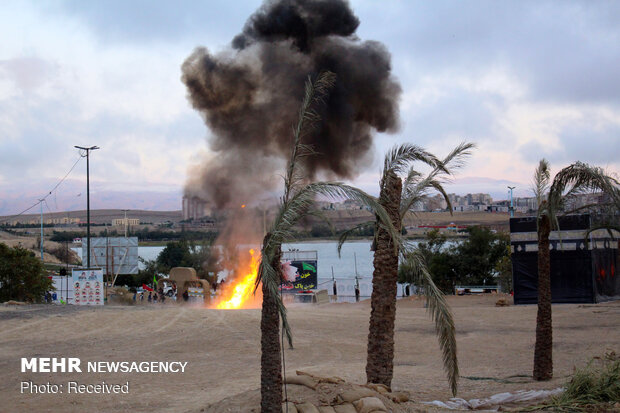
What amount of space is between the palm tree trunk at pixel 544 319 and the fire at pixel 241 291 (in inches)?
813

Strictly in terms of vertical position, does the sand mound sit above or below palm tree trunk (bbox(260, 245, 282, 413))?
below

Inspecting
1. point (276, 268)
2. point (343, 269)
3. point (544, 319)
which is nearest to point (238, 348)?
point (544, 319)

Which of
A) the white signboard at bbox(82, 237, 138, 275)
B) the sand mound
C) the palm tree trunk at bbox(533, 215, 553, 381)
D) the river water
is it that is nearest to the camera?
the sand mound

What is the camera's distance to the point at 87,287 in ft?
88.6

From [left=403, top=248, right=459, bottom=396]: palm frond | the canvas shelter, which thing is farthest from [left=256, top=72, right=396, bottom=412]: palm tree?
the canvas shelter

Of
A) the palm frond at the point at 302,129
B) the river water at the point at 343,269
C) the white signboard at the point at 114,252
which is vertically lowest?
the river water at the point at 343,269

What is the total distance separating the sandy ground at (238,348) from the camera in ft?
35.3

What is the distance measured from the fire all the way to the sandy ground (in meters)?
6.71

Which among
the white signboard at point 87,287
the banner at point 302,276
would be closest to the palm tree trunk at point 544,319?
the white signboard at point 87,287

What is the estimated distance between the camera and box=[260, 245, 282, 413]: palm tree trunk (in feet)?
23.0

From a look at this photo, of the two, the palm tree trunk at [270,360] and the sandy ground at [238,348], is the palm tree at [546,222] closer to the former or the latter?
the sandy ground at [238,348]

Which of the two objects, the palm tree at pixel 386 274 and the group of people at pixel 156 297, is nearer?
the palm tree at pixel 386 274

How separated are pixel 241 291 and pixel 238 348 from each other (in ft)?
51.7

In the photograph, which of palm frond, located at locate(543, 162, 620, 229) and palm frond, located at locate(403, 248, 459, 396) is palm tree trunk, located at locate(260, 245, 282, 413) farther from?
palm frond, located at locate(543, 162, 620, 229)
